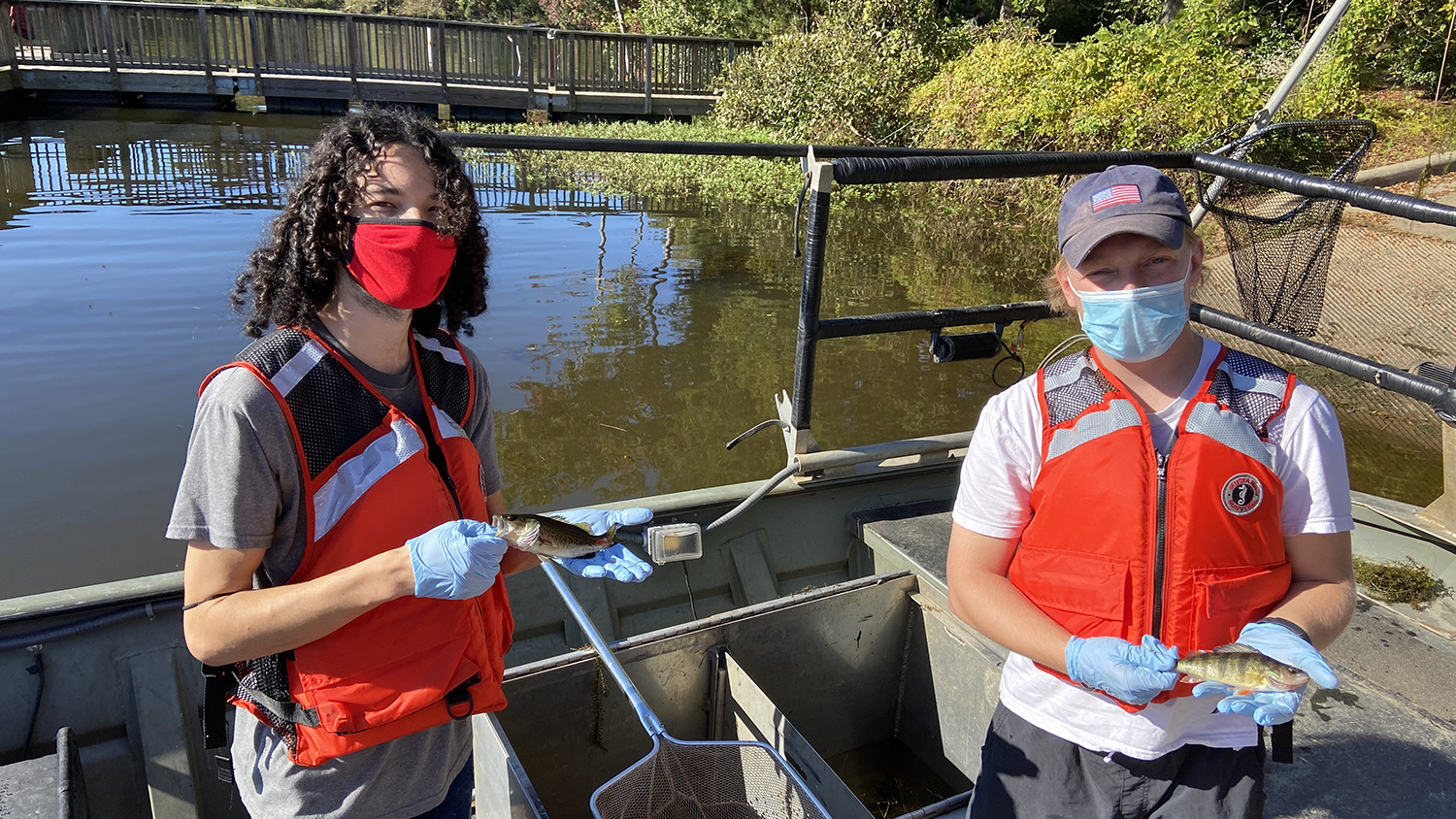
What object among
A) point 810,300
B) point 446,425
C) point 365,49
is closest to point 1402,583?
point 810,300

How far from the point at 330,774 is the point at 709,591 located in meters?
2.30

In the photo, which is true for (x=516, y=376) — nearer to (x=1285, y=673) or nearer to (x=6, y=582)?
(x=6, y=582)

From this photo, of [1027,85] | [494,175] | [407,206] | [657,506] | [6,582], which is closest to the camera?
[407,206]

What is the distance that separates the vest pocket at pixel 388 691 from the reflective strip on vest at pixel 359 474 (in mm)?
278

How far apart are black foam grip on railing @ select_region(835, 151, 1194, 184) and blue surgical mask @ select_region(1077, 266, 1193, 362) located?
1.75m

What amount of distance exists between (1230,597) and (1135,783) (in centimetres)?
40

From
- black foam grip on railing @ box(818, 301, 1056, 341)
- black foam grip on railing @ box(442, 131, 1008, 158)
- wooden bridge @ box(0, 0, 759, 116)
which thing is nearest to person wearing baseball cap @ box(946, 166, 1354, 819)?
black foam grip on railing @ box(818, 301, 1056, 341)

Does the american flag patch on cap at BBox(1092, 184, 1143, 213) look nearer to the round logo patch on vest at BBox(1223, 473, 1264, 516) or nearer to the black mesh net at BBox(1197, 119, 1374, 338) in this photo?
the round logo patch on vest at BBox(1223, 473, 1264, 516)

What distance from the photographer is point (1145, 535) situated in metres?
1.67

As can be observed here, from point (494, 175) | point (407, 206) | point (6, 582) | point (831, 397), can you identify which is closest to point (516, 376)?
point (831, 397)

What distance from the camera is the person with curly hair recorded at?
1502 millimetres

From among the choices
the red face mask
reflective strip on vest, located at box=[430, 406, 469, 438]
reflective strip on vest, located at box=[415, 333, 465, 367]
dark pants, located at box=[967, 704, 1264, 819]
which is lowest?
dark pants, located at box=[967, 704, 1264, 819]

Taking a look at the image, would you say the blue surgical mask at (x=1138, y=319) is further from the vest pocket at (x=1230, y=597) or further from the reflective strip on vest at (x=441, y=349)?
the reflective strip on vest at (x=441, y=349)

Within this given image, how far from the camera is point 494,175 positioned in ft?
52.4
